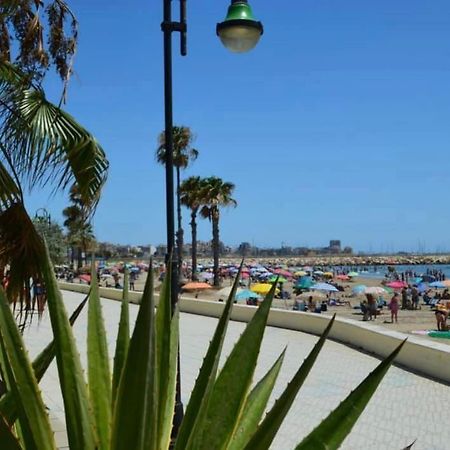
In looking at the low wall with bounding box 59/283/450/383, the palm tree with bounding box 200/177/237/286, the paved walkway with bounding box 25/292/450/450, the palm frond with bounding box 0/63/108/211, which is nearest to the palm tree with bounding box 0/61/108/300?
the palm frond with bounding box 0/63/108/211

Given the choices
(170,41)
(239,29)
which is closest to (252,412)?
(239,29)

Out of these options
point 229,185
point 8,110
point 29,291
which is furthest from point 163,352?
point 229,185

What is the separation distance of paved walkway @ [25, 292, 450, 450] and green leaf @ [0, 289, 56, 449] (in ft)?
13.5

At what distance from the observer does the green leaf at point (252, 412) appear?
226 cm

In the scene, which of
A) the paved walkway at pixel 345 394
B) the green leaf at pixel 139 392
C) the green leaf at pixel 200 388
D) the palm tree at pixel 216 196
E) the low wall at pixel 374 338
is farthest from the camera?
the palm tree at pixel 216 196

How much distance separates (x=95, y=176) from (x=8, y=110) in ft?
2.61

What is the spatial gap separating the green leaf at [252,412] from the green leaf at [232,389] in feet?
0.43

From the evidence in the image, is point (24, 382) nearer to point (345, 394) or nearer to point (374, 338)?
point (345, 394)

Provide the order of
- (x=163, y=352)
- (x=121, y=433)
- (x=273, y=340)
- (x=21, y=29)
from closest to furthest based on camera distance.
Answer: (x=121, y=433)
(x=163, y=352)
(x=21, y=29)
(x=273, y=340)

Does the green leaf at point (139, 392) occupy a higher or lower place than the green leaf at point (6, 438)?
higher

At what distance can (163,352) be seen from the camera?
2275 millimetres

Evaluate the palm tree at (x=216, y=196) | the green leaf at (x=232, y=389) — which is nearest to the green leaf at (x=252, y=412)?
the green leaf at (x=232, y=389)

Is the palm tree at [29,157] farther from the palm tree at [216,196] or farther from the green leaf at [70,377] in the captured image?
the palm tree at [216,196]

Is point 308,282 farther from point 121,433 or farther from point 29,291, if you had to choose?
point 121,433
